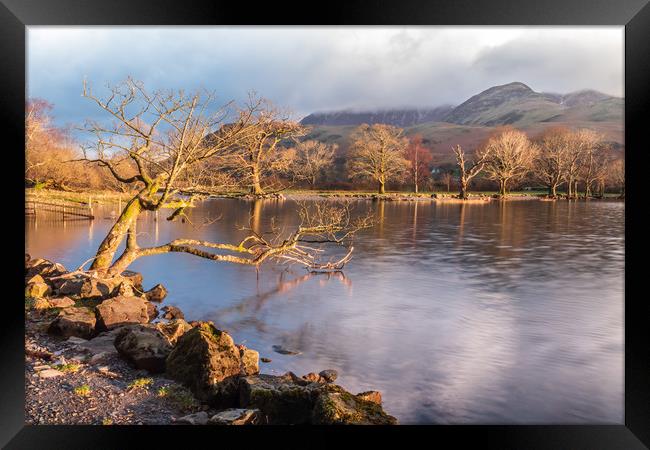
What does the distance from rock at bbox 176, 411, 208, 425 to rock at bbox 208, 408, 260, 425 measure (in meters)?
0.06

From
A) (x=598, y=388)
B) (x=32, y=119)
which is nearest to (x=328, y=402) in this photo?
(x=598, y=388)

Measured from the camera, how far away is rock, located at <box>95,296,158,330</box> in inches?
308

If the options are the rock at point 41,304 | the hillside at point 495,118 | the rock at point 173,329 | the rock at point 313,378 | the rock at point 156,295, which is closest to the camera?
the rock at point 313,378

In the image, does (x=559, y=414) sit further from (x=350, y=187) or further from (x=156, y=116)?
(x=350, y=187)

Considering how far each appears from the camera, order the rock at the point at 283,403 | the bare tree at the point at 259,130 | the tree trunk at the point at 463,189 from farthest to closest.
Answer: the tree trunk at the point at 463,189
the bare tree at the point at 259,130
the rock at the point at 283,403

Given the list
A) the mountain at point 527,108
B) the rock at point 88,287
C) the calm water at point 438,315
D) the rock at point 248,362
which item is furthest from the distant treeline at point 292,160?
the mountain at point 527,108

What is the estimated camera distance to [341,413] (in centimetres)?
539

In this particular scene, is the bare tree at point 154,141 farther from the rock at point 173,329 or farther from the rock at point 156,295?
the rock at point 173,329

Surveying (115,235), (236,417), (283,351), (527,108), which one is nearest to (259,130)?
(115,235)

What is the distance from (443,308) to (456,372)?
493 cm

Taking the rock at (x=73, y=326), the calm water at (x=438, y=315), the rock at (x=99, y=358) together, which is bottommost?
the calm water at (x=438, y=315)

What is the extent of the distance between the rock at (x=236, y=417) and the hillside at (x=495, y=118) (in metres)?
46.4

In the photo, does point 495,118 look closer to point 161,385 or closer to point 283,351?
point 283,351

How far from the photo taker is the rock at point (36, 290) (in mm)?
9211
